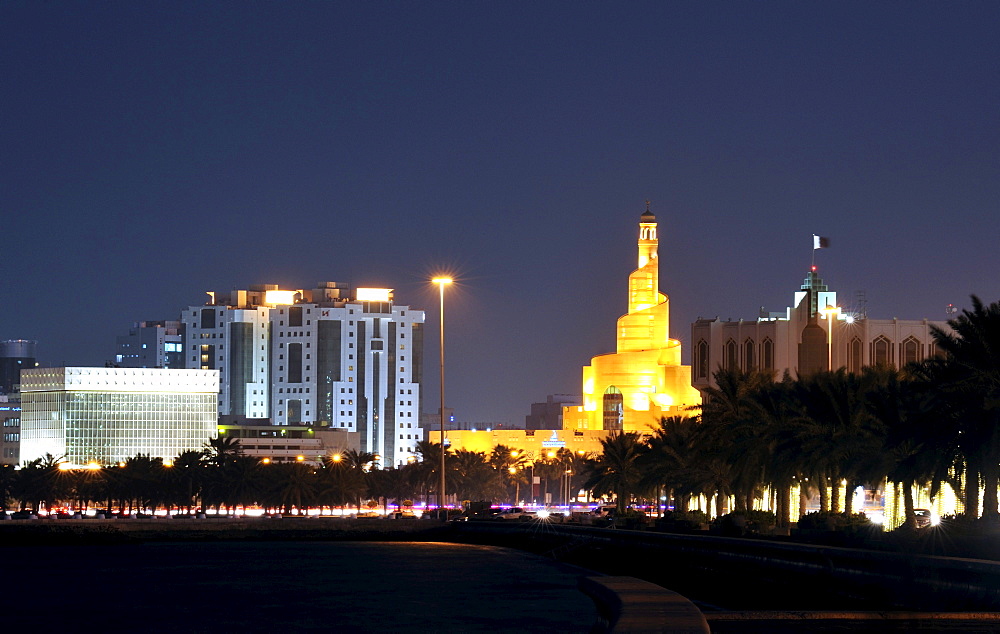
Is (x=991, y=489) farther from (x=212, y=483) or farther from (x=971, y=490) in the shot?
(x=212, y=483)

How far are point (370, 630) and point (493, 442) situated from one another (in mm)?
162777

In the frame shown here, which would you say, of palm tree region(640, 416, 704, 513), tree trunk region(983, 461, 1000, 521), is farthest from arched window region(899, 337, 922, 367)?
tree trunk region(983, 461, 1000, 521)

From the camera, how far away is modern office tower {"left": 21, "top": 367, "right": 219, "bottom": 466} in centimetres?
19062

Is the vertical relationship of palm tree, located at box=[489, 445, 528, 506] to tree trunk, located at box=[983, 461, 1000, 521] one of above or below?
below

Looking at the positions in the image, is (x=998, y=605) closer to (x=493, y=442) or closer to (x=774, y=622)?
(x=774, y=622)

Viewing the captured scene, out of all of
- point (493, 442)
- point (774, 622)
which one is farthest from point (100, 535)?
point (493, 442)

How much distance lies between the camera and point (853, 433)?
203 ft

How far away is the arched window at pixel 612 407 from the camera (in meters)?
197

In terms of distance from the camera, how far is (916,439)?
49062 millimetres

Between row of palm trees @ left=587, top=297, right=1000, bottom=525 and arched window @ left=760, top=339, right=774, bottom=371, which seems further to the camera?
arched window @ left=760, top=339, right=774, bottom=371

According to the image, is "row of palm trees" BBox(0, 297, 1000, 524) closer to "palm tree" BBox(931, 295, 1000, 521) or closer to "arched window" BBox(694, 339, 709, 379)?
"palm tree" BBox(931, 295, 1000, 521)

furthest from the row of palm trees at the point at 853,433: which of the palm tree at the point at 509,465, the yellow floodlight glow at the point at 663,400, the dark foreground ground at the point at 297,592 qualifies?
the yellow floodlight glow at the point at 663,400

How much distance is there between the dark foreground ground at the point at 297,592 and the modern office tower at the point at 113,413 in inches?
4337

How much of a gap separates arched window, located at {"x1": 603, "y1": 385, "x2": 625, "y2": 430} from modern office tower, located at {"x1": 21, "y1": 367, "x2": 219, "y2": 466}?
162ft
